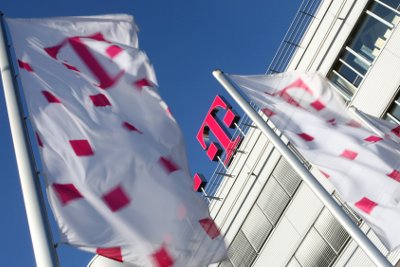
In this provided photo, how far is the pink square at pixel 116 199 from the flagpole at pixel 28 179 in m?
1.16

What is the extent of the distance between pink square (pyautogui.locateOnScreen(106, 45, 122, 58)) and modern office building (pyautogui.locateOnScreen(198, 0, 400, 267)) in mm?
11183

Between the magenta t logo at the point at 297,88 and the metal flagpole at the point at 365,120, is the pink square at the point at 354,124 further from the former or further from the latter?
the magenta t logo at the point at 297,88

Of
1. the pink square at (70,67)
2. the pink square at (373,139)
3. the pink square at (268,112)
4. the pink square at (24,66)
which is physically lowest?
the pink square at (24,66)

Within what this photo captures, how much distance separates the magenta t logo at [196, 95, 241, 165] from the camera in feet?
92.1

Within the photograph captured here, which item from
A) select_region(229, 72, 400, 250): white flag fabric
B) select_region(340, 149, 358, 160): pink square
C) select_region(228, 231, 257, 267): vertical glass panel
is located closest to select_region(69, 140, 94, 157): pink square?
select_region(229, 72, 400, 250): white flag fabric

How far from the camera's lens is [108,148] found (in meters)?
9.71

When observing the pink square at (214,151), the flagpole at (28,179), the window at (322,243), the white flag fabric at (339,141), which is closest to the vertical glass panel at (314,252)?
the window at (322,243)

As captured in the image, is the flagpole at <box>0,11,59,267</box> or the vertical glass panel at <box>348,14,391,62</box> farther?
the vertical glass panel at <box>348,14,391,62</box>

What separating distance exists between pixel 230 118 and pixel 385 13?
9502 mm

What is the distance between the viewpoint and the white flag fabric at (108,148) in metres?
8.71

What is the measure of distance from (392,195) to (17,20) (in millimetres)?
7683

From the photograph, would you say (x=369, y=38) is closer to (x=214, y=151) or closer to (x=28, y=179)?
(x=214, y=151)

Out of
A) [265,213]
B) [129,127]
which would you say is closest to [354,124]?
[129,127]

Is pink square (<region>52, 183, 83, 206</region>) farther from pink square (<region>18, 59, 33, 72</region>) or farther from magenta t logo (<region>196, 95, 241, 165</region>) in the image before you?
magenta t logo (<region>196, 95, 241, 165</region>)
